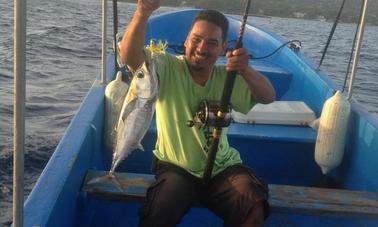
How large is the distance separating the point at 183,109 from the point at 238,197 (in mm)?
754

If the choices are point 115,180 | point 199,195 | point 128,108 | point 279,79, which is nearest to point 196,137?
point 199,195

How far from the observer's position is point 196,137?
363cm

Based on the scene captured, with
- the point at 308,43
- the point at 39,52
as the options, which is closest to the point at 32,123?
the point at 39,52

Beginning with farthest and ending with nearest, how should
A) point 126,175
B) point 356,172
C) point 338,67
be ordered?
point 338,67, point 356,172, point 126,175

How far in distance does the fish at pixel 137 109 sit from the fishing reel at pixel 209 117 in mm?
319

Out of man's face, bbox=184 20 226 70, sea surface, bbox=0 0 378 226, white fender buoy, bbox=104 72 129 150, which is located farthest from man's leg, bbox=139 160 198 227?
sea surface, bbox=0 0 378 226

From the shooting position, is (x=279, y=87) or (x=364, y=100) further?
(x=364, y=100)

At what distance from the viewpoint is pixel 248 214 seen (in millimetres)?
3293

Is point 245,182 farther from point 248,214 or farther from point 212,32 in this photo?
point 212,32

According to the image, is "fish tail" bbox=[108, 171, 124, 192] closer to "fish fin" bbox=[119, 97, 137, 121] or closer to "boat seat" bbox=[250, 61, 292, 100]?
"fish fin" bbox=[119, 97, 137, 121]

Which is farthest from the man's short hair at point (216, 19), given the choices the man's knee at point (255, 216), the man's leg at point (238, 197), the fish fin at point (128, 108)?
the man's knee at point (255, 216)

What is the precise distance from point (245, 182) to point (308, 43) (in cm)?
2245

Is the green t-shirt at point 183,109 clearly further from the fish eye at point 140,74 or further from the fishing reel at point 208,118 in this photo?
the fish eye at point 140,74

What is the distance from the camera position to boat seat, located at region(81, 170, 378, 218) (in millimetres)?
3701
